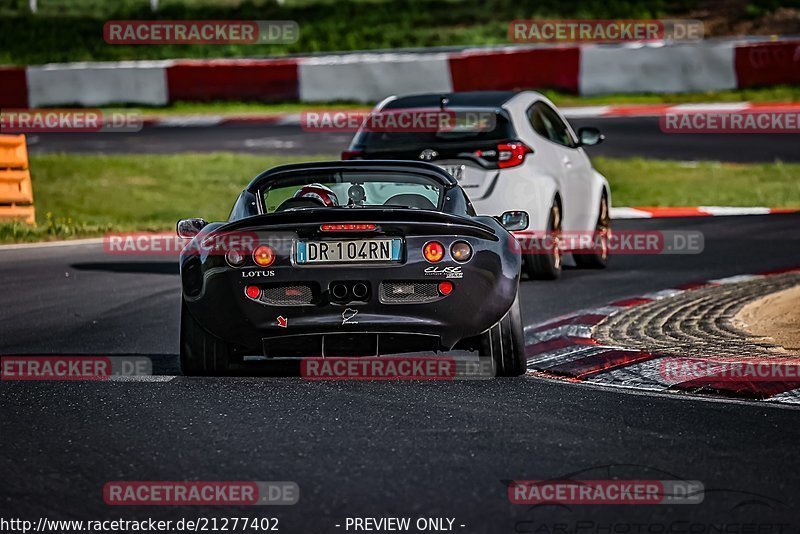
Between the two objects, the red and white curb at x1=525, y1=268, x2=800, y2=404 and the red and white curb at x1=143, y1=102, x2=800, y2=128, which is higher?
the red and white curb at x1=143, y1=102, x2=800, y2=128

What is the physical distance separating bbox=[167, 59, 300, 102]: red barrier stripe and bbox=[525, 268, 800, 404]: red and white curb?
77.0 feet

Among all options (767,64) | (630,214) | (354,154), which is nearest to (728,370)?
(354,154)

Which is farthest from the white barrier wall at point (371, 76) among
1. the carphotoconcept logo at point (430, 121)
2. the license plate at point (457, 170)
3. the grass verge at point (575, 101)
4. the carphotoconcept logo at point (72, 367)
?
the carphotoconcept logo at point (72, 367)

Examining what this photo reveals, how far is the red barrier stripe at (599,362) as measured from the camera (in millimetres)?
8453

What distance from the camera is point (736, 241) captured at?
1586 centimetres

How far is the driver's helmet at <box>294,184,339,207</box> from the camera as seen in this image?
8.62m

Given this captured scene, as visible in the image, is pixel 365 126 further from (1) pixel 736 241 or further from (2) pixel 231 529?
(2) pixel 231 529

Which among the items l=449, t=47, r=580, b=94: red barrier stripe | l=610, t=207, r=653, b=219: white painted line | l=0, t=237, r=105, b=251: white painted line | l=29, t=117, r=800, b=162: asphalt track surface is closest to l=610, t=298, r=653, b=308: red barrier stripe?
l=610, t=207, r=653, b=219: white painted line

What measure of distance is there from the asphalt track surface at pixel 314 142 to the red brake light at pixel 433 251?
16567 mm

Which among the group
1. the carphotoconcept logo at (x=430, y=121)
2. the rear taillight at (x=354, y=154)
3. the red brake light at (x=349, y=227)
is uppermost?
the carphotoconcept logo at (x=430, y=121)

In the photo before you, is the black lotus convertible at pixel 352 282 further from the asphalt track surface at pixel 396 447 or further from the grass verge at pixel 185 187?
the grass verge at pixel 185 187

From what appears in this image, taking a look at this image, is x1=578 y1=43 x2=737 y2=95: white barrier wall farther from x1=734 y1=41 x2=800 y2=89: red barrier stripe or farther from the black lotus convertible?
the black lotus convertible

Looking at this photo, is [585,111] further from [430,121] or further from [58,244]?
[430,121]

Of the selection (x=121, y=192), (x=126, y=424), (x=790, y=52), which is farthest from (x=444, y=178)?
(x=790, y=52)
